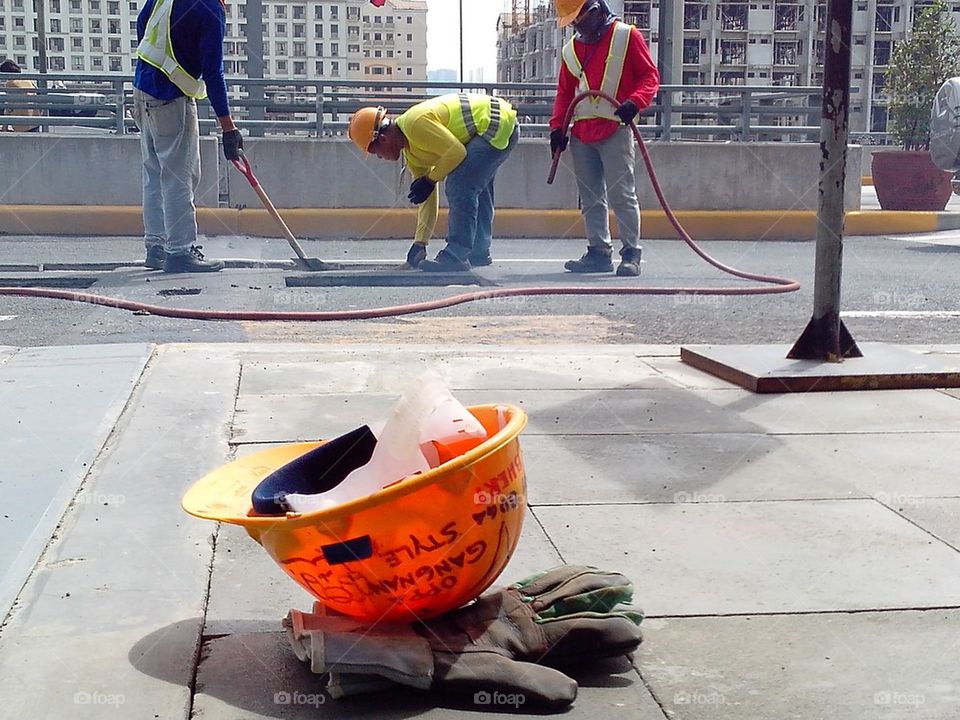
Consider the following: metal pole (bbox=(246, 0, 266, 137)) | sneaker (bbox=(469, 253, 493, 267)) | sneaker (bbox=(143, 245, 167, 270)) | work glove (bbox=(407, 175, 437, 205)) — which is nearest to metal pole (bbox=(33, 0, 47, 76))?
metal pole (bbox=(246, 0, 266, 137))

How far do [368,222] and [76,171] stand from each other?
3233 mm

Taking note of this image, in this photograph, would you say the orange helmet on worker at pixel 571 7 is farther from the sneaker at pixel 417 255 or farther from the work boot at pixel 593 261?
the sneaker at pixel 417 255

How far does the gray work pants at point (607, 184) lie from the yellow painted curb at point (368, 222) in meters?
3.14

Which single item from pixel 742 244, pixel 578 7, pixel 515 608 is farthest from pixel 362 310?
pixel 742 244

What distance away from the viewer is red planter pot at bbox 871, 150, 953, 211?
17234 mm

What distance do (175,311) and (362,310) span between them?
3.87 feet

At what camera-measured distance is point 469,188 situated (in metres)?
Answer: 10.1

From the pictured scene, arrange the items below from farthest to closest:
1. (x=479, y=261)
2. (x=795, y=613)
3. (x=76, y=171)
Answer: (x=76, y=171)
(x=479, y=261)
(x=795, y=613)

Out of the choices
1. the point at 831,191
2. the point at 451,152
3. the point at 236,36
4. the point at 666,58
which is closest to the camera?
the point at 831,191

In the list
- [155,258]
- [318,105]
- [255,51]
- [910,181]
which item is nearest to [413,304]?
[155,258]

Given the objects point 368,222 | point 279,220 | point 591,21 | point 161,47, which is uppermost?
point 591,21

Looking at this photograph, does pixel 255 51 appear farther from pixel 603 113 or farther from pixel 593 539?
pixel 593 539

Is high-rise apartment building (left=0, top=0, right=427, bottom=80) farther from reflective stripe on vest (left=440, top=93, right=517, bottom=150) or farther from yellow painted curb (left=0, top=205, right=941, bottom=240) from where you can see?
reflective stripe on vest (left=440, top=93, right=517, bottom=150)

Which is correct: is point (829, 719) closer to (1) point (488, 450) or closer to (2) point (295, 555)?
(1) point (488, 450)
